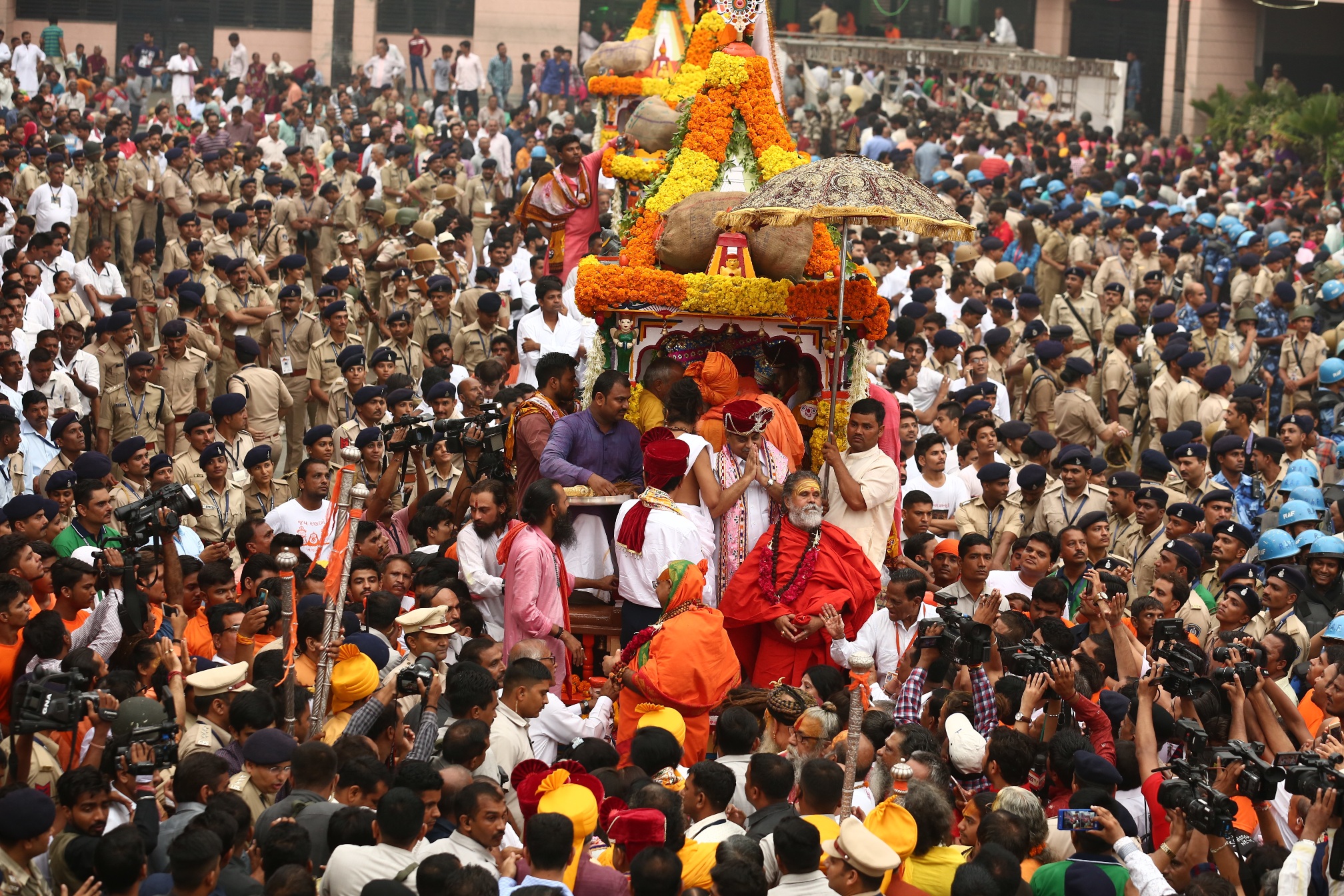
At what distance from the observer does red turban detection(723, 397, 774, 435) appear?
355 inches

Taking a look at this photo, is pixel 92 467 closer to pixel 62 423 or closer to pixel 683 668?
pixel 62 423

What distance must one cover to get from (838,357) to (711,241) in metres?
1.17

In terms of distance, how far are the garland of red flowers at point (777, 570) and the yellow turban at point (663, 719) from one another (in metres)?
1.43

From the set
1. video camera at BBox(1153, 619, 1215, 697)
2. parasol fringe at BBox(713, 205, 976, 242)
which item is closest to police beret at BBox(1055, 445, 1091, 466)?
parasol fringe at BBox(713, 205, 976, 242)

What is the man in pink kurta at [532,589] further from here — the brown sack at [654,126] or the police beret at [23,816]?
the brown sack at [654,126]

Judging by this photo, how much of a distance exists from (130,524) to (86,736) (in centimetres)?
103

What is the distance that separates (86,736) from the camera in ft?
22.1

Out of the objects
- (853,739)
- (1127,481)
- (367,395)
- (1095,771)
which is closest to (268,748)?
(853,739)

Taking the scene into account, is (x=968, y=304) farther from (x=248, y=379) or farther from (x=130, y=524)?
(x=130, y=524)

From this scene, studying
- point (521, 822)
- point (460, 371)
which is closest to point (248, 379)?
point (460, 371)

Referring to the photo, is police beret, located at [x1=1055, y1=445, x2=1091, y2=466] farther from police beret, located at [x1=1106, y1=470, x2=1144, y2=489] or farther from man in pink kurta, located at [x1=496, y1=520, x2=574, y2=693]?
man in pink kurta, located at [x1=496, y1=520, x2=574, y2=693]

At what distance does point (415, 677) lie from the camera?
21.7 feet

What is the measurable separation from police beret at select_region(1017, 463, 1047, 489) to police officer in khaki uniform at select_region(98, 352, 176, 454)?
238 inches

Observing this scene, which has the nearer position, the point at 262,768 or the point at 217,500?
Answer: the point at 262,768
